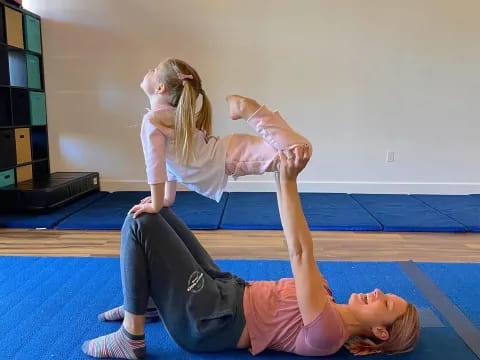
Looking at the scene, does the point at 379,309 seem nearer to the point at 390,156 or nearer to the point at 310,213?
the point at 310,213

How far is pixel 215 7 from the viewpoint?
456 cm

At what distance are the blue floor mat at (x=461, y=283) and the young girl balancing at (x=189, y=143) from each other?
3.84 ft

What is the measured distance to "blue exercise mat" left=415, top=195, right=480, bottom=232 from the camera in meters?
3.63

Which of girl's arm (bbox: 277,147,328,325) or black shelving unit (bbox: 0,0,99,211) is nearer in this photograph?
girl's arm (bbox: 277,147,328,325)

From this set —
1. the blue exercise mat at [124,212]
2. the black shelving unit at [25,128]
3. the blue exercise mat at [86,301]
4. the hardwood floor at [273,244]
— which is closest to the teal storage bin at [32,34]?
the black shelving unit at [25,128]

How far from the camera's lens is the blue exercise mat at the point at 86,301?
175cm

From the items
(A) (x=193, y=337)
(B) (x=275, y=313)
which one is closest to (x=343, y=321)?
(B) (x=275, y=313)

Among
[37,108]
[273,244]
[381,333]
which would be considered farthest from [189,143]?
[37,108]

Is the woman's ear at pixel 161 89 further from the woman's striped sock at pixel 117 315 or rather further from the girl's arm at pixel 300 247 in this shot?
the woman's striped sock at pixel 117 315

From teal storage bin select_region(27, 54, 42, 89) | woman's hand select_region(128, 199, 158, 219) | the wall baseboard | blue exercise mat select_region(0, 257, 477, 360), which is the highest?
teal storage bin select_region(27, 54, 42, 89)

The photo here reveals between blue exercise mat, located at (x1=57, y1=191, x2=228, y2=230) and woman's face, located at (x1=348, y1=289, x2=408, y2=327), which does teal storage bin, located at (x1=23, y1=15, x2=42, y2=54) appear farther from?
woman's face, located at (x1=348, y1=289, x2=408, y2=327)

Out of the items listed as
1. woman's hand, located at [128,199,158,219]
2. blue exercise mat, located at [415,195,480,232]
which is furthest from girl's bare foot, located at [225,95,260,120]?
blue exercise mat, located at [415,195,480,232]

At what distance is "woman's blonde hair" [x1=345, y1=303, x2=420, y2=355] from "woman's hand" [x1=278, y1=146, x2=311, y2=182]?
574 millimetres

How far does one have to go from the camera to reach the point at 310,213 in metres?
3.84
